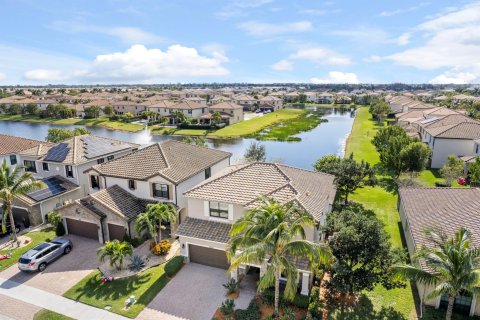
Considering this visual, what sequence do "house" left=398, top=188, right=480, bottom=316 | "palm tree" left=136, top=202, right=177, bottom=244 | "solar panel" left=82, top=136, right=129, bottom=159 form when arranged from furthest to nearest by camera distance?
"solar panel" left=82, top=136, right=129, bottom=159 → "palm tree" left=136, top=202, right=177, bottom=244 → "house" left=398, top=188, right=480, bottom=316

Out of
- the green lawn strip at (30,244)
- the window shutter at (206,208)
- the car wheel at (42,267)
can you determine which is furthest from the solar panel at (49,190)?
the window shutter at (206,208)

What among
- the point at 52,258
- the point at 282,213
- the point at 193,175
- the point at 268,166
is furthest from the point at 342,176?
the point at 52,258

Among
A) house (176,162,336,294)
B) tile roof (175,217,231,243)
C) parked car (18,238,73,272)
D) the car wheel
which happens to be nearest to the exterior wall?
house (176,162,336,294)

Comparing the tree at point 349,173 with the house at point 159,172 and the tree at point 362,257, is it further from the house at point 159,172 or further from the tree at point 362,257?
the tree at point 362,257

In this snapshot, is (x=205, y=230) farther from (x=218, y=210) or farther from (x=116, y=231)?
(x=116, y=231)

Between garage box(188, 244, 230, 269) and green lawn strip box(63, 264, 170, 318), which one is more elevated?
garage box(188, 244, 230, 269)

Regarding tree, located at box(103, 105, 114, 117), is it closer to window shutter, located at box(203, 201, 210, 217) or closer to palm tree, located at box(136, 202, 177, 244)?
palm tree, located at box(136, 202, 177, 244)

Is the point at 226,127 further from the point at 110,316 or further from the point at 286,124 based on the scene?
the point at 110,316
